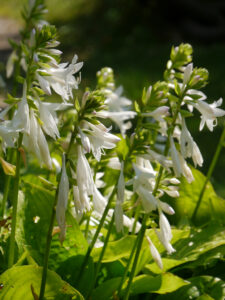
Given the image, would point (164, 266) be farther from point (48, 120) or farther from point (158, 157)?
point (48, 120)

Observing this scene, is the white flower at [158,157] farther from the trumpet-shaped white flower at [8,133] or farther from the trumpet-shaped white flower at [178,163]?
the trumpet-shaped white flower at [8,133]

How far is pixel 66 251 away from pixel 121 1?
9.44 meters

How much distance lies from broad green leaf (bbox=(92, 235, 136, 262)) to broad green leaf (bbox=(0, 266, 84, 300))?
0.97ft

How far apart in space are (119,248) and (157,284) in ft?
0.63

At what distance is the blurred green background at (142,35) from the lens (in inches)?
322

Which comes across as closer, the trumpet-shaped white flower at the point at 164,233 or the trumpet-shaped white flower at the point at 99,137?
the trumpet-shaped white flower at the point at 99,137

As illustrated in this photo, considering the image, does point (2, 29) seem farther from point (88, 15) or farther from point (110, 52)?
point (110, 52)

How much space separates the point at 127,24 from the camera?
10.6m

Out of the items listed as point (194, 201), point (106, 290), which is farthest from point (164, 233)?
point (194, 201)

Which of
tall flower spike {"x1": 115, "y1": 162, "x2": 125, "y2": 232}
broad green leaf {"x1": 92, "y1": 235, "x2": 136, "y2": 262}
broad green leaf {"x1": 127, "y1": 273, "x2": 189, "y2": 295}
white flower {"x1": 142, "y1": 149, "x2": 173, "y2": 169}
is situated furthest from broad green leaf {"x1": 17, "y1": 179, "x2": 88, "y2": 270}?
white flower {"x1": 142, "y1": 149, "x2": 173, "y2": 169}

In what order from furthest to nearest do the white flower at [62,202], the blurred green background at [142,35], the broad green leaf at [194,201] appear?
the blurred green background at [142,35]
the broad green leaf at [194,201]
the white flower at [62,202]

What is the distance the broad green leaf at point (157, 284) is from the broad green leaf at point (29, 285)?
0.36 meters

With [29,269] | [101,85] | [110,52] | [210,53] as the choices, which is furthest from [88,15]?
[29,269]

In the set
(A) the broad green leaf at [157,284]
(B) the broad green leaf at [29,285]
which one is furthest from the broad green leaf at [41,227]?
(B) the broad green leaf at [29,285]
